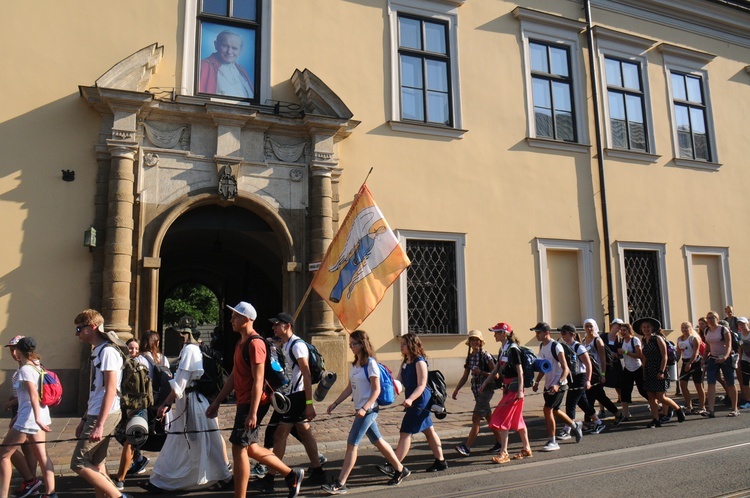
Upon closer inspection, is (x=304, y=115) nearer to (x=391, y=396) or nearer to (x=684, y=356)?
(x=391, y=396)

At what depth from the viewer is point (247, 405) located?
5.53 metres

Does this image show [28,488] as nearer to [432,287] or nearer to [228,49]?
[432,287]

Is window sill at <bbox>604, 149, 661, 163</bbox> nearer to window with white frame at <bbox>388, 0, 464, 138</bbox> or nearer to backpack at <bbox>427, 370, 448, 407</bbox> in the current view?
window with white frame at <bbox>388, 0, 464, 138</bbox>

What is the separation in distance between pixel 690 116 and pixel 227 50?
12630 mm

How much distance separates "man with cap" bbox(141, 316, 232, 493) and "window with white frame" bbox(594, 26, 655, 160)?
41.8 ft

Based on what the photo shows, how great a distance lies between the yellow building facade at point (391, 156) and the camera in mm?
10844

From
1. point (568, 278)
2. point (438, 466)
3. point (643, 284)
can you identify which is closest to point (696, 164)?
point (643, 284)

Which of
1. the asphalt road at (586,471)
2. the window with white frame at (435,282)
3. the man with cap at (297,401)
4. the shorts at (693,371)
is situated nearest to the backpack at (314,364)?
the man with cap at (297,401)

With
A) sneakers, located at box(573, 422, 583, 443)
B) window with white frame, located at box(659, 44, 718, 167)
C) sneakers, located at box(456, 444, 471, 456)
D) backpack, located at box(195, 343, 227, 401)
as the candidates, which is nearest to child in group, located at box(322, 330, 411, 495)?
backpack, located at box(195, 343, 227, 401)

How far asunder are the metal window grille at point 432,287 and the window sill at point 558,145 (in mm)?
3346

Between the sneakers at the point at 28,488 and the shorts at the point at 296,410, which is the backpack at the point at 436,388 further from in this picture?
the sneakers at the point at 28,488

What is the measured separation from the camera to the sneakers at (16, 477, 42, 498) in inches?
235

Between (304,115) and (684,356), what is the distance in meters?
8.13

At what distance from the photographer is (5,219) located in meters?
10.4
